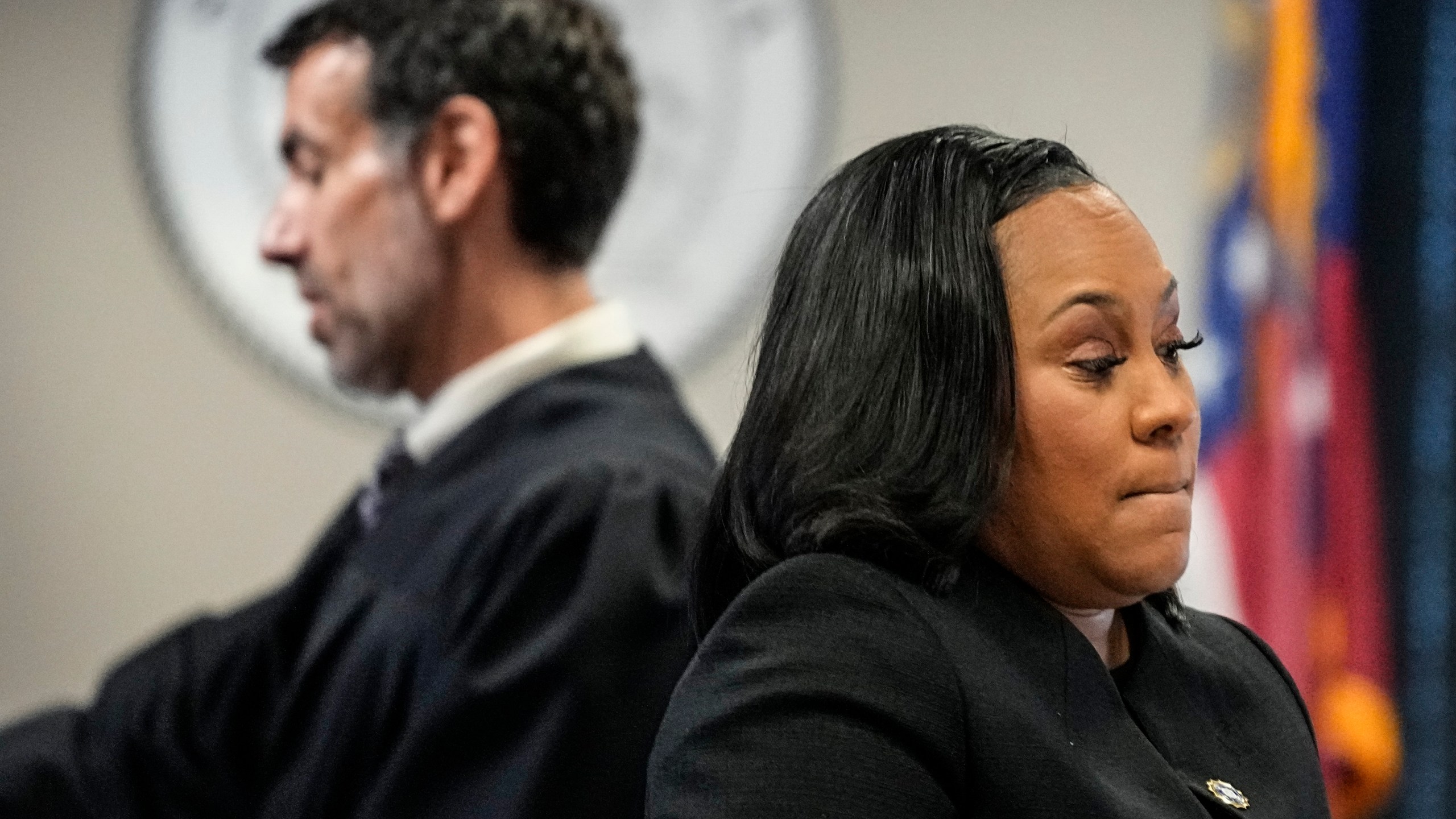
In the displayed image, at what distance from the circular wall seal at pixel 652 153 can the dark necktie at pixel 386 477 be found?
623 millimetres

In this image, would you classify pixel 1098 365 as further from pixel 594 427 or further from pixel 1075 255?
pixel 594 427

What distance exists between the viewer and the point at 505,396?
1.25 m

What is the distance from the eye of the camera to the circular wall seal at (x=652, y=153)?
193 centimetres

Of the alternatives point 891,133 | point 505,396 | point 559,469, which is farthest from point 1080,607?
point 891,133

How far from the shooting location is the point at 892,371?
61 cm

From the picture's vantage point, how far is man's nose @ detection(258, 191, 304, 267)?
133 centimetres

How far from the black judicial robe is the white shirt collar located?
0.02m

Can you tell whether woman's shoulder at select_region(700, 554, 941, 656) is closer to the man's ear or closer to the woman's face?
the woman's face

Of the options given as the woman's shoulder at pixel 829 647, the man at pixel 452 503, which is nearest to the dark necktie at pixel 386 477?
the man at pixel 452 503

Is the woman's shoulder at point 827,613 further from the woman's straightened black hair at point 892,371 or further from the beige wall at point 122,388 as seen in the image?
the beige wall at point 122,388

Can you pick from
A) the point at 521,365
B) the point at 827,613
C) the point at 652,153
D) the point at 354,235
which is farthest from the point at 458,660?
the point at 652,153

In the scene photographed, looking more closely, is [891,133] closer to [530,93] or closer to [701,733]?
[530,93]

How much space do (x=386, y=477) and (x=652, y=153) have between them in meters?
0.73

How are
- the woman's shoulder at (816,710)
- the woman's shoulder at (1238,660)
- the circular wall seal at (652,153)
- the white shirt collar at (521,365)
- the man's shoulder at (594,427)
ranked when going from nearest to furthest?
the woman's shoulder at (816,710)
the woman's shoulder at (1238,660)
the man's shoulder at (594,427)
the white shirt collar at (521,365)
the circular wall seal at (652,153)
